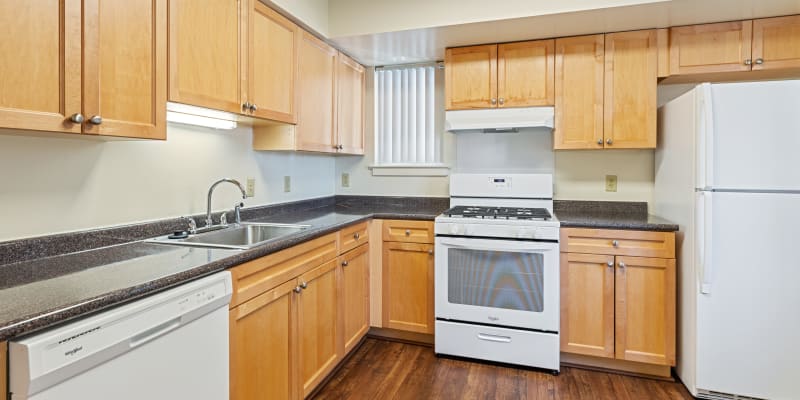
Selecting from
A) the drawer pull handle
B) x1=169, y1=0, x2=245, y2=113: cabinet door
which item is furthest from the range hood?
x1=169, y1=0, x2=245, y2=113: cabinet door

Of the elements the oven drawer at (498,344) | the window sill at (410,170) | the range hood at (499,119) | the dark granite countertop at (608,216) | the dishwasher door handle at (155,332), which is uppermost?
the range hood at (499,119)

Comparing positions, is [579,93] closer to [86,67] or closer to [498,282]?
[498,282]

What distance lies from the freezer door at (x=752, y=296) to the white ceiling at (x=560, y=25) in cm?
103

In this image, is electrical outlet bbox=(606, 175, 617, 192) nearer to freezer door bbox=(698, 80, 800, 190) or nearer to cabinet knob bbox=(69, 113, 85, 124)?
freezer door bbox=(698, 80, 800, 190)

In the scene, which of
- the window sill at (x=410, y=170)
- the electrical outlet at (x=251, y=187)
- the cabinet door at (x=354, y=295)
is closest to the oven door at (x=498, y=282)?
the cabinet door at (x=354, y=295)

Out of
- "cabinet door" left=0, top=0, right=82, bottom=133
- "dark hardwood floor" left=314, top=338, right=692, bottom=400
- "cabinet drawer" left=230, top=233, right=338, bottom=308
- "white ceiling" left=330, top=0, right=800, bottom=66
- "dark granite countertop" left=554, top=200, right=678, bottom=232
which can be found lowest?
"dark hardwood floor" left=314, top=338, right=692, bottom=400

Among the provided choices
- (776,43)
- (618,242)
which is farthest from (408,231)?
(776,43)

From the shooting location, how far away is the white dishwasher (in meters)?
0.87

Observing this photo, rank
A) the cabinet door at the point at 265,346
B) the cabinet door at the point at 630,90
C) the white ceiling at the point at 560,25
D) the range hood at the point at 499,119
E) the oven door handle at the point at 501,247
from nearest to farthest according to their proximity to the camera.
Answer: the cabinet door at the point at 265,346 → the white ceiling at the point at 560,25 → the oven door handle at the point at 501,247 → the cabinet door at the point at 630,90 → the range hood at the point at 499,119

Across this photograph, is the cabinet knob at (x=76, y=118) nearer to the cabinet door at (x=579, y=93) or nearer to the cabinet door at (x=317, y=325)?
the cabinet door at (x=317, y=325)

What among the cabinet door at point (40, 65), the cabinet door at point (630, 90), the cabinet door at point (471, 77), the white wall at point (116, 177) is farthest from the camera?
the cabinet door at point (471, 77)

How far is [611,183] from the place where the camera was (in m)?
2.88

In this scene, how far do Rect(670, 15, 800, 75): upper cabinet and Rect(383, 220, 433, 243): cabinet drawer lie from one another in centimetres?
179

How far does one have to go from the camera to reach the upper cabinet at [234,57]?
1.58m
